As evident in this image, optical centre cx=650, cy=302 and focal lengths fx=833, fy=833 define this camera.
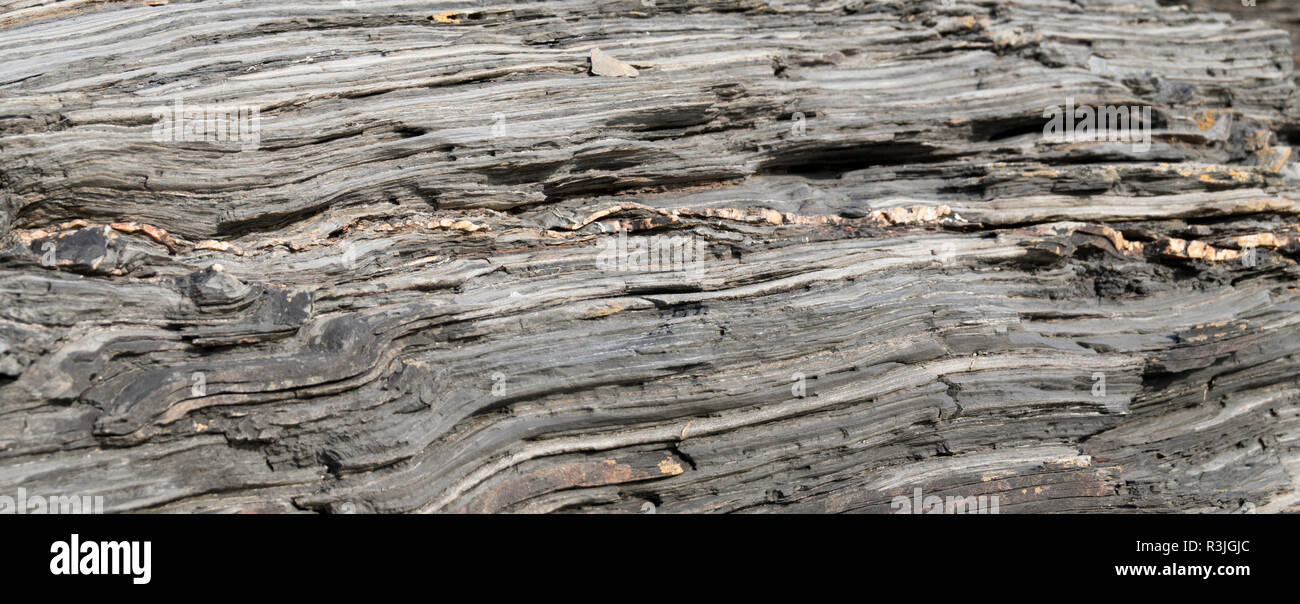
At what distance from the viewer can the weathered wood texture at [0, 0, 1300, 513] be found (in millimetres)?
7203

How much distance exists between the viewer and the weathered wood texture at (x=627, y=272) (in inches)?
284

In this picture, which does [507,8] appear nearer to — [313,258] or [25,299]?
[313,258]

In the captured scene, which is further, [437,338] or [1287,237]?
[1287,237]

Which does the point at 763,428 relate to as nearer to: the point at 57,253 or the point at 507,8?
the point at 507,8

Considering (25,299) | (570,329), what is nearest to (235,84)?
(25,299)

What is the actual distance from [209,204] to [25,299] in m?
1.73

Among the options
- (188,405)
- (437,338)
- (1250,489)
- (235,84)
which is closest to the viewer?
(188,405)

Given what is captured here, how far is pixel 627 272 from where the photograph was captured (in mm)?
8516

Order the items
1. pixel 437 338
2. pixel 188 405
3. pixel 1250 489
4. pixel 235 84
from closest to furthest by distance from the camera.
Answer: pixel 188 405 → pixel 437 338 → pixel 235 84 → pixel 1250 489

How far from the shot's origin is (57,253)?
7340 millimetres

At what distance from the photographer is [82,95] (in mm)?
8086

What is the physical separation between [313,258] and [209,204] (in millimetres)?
1148

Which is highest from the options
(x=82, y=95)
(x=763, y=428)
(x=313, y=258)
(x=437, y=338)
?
(x=82, y=95)

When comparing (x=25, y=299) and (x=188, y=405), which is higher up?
(x=25, y=299)
